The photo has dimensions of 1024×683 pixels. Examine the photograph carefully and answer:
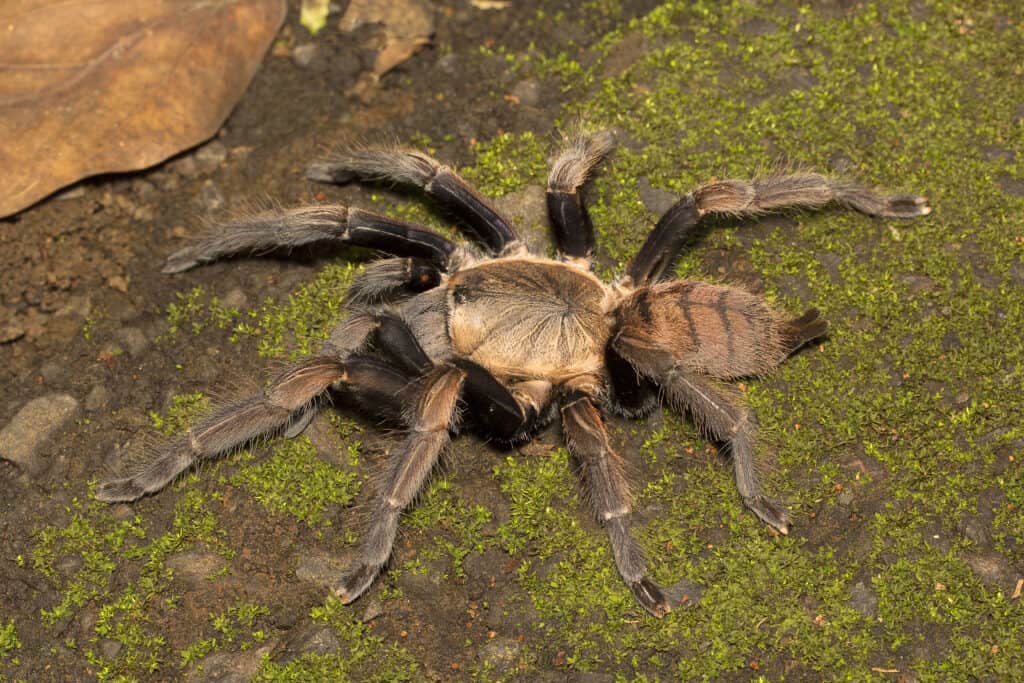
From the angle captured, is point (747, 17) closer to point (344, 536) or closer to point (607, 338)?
point (607, 338)

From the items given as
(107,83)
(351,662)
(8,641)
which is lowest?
(351,662)

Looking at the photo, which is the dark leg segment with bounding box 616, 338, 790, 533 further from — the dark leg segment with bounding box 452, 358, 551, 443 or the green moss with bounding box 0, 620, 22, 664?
the green moss with bounding box 0, 620, 22, 664

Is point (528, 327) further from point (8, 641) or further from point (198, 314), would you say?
point (8, 641)

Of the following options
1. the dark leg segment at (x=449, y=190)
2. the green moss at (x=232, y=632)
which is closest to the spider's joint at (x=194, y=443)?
the green moss at (x=232, y=632)

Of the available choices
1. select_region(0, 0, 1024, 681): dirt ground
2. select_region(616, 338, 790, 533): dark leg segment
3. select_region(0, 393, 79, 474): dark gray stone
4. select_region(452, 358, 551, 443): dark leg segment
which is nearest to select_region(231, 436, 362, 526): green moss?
select_region(0, 0, 1024, 681): dirt ground

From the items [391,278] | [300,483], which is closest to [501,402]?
[391,278]

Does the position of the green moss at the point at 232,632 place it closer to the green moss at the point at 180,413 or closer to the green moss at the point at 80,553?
the green moss at the point at 80,553
